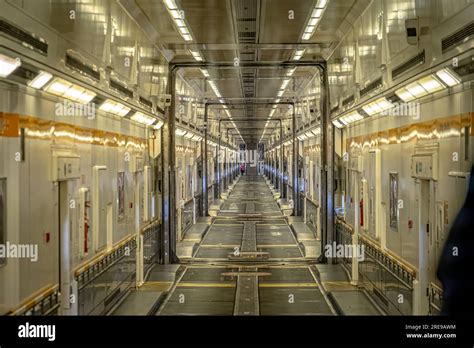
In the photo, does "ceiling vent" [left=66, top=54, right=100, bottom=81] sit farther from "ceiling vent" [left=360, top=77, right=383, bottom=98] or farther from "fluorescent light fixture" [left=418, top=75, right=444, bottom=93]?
"ceiling vent" [left=360, top=77, right=383, bottom=98]

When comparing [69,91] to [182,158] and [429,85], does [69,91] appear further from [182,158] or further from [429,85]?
[182,158]

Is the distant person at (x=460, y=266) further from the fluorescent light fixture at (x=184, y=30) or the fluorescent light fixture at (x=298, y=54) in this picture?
the fluorescent light fixture at (x=298, y=54)

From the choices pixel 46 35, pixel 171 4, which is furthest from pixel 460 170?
pixel 171 4

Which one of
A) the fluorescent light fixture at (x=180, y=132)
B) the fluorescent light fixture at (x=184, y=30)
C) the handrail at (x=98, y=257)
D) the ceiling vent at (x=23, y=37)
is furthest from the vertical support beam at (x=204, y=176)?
the ceiling vent at (x=23, y=37)

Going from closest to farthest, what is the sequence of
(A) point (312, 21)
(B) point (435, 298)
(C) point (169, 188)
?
1. (B) point (435, 298)
2. (A) point (312, 21)
3. (C) point (169, 188)

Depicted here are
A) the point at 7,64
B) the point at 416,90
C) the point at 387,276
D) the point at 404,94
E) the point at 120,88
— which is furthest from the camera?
the point at 120,88

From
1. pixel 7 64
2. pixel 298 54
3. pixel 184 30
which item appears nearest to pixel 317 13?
pixel 184 30

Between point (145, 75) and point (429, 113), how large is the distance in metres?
6.09

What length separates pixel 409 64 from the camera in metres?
6.16

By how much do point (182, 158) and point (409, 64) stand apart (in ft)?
36.7

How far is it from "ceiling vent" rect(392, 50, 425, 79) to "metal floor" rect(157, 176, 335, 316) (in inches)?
161

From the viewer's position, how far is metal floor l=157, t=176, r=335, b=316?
9.22 m

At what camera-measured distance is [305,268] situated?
12367 mm

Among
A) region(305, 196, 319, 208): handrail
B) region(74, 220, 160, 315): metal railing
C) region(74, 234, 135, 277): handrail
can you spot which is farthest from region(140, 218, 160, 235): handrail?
region(305, 196, 319, 208): handrail
